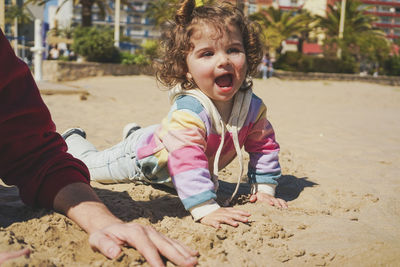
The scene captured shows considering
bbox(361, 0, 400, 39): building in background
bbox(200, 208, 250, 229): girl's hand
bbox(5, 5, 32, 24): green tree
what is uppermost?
bbox(361, 0, 400, 39): building in background

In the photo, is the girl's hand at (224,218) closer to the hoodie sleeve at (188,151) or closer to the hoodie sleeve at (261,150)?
the hoodie sleeve at (188,151)

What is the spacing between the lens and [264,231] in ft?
6.50

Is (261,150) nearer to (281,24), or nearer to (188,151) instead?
(188,151)

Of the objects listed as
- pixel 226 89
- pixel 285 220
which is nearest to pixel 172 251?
pixel 285 220

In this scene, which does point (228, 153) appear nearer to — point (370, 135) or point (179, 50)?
point (179, 50)

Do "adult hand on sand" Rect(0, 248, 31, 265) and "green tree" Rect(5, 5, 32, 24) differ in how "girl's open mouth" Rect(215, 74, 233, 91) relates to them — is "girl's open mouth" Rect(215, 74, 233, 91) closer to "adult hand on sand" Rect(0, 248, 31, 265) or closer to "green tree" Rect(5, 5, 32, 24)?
"adult hand on sand" Rect(0, 248, 31, 265)

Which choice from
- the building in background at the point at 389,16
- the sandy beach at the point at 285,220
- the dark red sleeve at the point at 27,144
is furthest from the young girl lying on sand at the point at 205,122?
the building in background at the point at 389,16

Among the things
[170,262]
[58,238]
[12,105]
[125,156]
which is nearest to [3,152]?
[12,105]

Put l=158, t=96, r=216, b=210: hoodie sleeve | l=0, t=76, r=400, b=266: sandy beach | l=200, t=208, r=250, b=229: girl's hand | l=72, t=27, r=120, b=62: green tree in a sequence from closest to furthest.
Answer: l=0, t=76, r=400, b=266: sandy beach < l=200, t=208, r=250, b=229: girl's hand < l=158, t=96, r=216, b=210: hoodie sleeve < l=72, t=27, r=120, b=62: green tree

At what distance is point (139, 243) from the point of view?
153 centimetres

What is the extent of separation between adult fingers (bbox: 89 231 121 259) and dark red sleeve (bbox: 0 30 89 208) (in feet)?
1.09

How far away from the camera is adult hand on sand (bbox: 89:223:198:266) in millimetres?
1516

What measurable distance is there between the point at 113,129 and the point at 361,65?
24127 millimetres

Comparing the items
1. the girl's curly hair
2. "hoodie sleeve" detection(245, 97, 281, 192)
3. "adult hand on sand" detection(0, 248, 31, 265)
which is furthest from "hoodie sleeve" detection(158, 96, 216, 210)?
"adult hand on sand" detection(0, 248, 31, 265)
